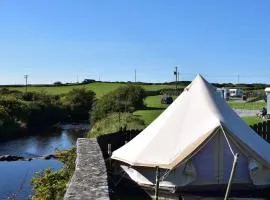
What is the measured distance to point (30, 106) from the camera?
285 ft

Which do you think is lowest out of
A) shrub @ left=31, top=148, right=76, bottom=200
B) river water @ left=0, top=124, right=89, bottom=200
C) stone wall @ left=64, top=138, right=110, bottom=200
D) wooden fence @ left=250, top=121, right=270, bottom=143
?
river water @ left=0, top=124, right=89, bottom=200

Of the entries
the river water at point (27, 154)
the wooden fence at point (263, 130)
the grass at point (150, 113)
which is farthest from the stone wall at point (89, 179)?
the grass at point (150, 113)

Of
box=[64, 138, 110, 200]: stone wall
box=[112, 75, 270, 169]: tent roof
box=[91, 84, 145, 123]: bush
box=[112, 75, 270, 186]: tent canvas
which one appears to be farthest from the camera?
box=[91, 84, 145, 123]: bush

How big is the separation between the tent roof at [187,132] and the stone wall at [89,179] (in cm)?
226

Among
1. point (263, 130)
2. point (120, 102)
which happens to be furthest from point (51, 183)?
point (120, 102)

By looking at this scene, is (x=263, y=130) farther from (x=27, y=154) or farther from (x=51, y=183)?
(x=27, y=154)

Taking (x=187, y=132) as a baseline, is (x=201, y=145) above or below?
below

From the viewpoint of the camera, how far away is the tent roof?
17047 mm

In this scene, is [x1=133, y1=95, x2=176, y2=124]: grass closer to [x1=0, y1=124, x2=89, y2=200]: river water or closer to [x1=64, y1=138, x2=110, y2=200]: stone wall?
[x1=0, y1=124, x2=89, y2=200]: river water

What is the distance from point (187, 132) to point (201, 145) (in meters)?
1.00

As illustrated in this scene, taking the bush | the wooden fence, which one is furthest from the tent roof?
the bush

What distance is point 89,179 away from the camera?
424 inches

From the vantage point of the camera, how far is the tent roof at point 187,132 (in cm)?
1705

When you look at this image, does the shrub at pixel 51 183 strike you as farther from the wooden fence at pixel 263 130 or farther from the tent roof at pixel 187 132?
the wooden fence at pixel 263 130
